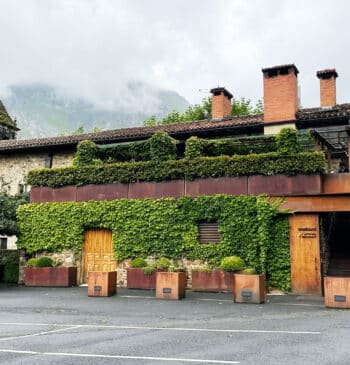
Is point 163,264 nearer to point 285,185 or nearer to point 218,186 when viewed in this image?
point 218,186

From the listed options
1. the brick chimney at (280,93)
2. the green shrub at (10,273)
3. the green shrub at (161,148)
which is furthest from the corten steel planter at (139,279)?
the brick chimney at (280,93)

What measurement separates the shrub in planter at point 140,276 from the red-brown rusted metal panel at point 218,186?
319 centimetres

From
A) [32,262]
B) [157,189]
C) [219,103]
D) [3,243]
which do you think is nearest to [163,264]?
[157,189]

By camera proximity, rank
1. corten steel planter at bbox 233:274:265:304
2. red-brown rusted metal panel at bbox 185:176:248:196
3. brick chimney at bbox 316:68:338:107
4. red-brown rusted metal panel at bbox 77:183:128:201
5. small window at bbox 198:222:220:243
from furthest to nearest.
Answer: brick chimney at bbox 316:68:338:107
red-brown rusted metal panel at bbox 77:183:128:201
small window at bbox 198:222:220:243
red-brown rusted metal panel at bbox 185:176:248:196
corten steel planter at bbox 233:274:265:304

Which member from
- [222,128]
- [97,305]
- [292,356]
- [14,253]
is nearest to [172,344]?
[292,356]

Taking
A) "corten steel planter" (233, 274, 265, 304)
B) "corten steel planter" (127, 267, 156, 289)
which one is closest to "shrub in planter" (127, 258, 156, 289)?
"corten steel planter" (127, 267, 156, 289)

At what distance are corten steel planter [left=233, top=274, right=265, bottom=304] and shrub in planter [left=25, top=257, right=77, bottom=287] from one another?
23.9 ft

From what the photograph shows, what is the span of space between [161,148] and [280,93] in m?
6.73

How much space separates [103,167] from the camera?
63.0 ft

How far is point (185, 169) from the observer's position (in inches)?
703

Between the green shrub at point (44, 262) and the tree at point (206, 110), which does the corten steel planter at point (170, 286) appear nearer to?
the green shrub at point (44, 262)

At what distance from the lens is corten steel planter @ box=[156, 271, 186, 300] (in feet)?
46.1

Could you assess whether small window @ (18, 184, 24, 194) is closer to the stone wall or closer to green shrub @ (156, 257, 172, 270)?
the stone wall

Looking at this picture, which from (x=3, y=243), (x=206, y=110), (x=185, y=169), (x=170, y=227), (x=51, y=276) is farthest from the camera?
(x=206, y=110)
